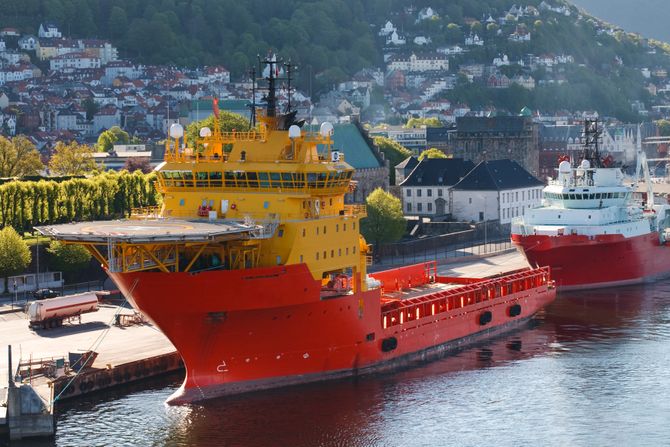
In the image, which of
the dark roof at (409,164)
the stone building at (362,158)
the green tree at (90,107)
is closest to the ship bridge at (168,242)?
the stone building at (362,158)

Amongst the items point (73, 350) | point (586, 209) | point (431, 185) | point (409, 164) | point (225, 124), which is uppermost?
point (225, 124)

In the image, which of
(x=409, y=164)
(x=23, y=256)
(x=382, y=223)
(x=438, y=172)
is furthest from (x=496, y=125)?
(x=23, y=256)

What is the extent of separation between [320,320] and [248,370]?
10.7ft

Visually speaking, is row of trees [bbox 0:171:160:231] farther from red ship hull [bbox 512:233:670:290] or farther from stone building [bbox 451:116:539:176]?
stone building [bbox 451:116:539:176]

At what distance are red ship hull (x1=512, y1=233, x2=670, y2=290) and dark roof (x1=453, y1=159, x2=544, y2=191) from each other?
24.2m

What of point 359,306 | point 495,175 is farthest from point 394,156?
point 359,306

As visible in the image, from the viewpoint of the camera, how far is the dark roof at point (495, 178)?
109m

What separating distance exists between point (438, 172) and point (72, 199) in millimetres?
35506

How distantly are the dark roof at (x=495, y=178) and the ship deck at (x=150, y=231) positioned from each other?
192ft

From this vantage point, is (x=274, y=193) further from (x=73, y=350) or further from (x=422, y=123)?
(x=422, y=123)

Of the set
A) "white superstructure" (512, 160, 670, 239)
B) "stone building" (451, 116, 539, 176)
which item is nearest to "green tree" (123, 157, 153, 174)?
"stone building" (451, 116, 539, 176)

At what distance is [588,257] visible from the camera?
8138 cm

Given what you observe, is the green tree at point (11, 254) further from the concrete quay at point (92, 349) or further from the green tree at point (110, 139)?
the green tree at point (110, 139)

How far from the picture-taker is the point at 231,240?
50.6 metres
